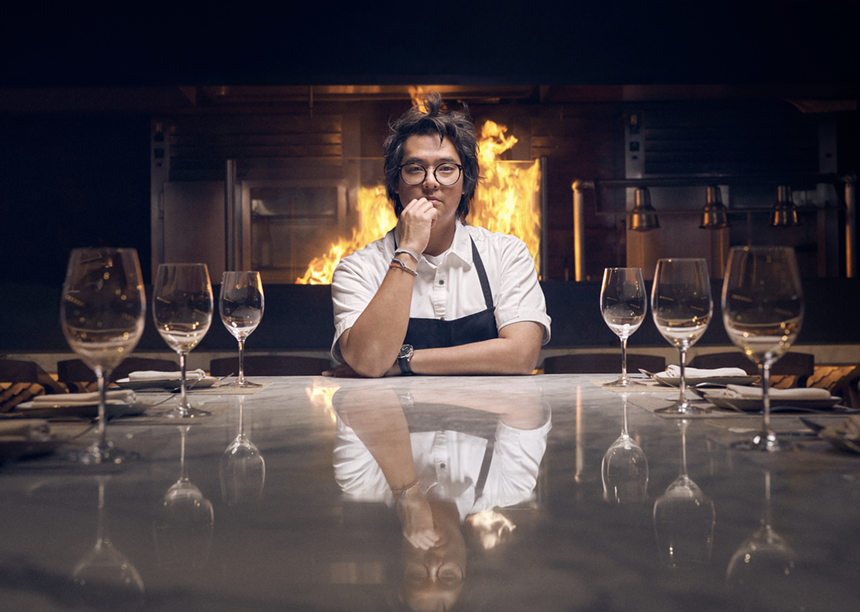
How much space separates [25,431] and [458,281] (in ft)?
4.80

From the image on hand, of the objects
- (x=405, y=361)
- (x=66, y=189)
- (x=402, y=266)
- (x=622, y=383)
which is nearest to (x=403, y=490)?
(x=622, y=383)

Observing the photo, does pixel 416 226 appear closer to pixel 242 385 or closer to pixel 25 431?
pixel 242 385

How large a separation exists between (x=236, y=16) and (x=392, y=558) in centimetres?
324

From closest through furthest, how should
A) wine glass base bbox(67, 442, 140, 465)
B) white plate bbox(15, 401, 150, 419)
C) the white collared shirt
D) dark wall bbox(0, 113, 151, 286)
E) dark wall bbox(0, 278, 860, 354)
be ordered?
wine glass base bbox(67, 442, 140, 465), white plate bbox(15, 401, 150, 419), the white collared shirt, dark wall bbox(0, 278, 860, 354), dark wall bbox(0, 113, 151, 286)

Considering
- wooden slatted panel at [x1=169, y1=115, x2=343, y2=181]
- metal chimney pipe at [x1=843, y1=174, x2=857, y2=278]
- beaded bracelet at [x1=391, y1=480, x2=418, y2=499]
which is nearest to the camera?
beaded bracelet at [x1=391, y1=480, x2=418, y2=499]

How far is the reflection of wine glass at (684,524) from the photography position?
1.07 feet

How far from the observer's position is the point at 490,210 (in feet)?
14.9

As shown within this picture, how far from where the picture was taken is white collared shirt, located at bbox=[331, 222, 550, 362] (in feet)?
6.00

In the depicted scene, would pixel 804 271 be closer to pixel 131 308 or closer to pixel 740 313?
pixel 740 313

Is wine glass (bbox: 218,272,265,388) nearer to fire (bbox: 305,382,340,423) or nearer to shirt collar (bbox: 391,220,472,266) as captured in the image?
fire (bbox: 305,382,340,423)

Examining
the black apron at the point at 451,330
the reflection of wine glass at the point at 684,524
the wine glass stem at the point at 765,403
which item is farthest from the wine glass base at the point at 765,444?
the black apron at the point at 451,330

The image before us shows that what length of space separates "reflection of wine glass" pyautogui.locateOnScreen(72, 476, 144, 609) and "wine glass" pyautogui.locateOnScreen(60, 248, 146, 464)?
11.4 inches

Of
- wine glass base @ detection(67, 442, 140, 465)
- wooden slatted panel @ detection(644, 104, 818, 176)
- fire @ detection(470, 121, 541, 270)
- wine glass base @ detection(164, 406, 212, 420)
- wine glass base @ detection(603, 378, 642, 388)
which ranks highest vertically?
wooden slatted panel @ detection(644, 104, 818, 176)

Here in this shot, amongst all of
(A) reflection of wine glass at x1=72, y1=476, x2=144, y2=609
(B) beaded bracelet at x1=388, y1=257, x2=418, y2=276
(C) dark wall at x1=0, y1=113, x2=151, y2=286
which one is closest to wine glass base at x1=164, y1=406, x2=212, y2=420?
(A) reflection of wine glass at x1=72, y1=476, x2=144, y2=609
